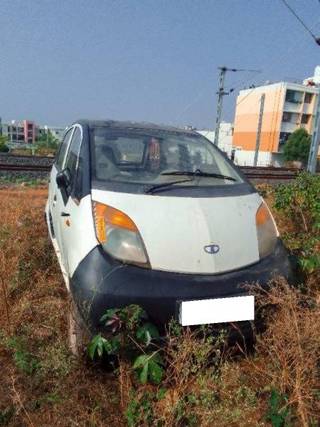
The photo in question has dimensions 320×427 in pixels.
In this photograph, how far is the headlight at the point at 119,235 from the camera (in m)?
2.04

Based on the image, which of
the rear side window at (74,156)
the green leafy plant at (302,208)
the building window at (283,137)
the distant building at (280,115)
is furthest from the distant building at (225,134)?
the rear side window at (74,156)

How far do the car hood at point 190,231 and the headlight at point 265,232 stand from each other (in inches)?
2.7

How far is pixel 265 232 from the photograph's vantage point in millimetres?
2441

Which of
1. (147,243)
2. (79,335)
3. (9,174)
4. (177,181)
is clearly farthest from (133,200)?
(9,174)

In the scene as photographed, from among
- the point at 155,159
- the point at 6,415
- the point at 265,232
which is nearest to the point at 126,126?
the point at 155,159

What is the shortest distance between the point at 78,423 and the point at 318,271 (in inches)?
92.5

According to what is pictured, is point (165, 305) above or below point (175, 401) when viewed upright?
above

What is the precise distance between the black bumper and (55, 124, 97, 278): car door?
109 mm

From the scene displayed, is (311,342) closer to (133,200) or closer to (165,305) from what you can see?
(165,305)

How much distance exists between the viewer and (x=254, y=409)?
185cm

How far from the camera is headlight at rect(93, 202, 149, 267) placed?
2.04m

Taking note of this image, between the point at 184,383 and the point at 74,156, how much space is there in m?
1.97

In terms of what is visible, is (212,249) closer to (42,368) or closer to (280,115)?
(42,368)

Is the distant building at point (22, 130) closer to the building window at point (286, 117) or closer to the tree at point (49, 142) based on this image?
the tree at point (49, 142)
